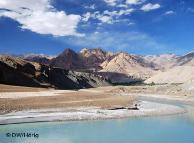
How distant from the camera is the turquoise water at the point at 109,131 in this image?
33.4 metres

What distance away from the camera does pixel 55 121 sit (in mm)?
42875

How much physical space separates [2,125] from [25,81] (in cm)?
10438

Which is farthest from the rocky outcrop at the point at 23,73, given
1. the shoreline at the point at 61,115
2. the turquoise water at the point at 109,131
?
the turquoise water at the point at 109,131

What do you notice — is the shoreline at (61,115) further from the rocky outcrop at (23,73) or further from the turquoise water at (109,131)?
the rocky outcrop at (23,73)

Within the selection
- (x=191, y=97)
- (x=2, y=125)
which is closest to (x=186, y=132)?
(x=2, y=125)

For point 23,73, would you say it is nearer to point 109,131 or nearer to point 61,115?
point 61,115

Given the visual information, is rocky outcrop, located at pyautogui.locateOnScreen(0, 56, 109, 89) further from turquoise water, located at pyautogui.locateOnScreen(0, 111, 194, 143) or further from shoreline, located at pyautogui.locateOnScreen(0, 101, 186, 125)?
turquoise water, located at pyautogui.locateOnScreen(0, 111, 194, 143)

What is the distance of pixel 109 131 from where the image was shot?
1519 inches

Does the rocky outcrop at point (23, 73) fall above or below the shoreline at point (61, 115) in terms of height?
above

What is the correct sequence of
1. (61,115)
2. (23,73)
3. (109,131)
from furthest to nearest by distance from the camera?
1. (23,73)
2. (61,115)
3. (109,131)

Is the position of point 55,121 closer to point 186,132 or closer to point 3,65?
point 186,132

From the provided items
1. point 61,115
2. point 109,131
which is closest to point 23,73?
point 61,115

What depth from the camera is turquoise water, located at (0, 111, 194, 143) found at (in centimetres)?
3344

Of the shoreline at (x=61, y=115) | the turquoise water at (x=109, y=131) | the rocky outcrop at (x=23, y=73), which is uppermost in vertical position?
the rocky outcrop at (x=23, y=73)
